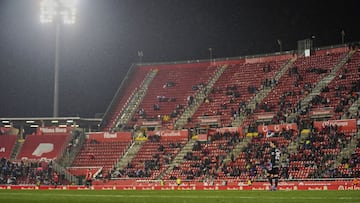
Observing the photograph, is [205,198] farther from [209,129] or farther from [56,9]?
[56,9]

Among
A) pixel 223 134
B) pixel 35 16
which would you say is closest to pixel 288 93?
pixel 223 134

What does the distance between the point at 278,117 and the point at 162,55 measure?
20880mm

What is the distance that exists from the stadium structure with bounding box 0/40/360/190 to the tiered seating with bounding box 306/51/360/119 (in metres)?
0.09

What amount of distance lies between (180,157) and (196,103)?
9.77 metres

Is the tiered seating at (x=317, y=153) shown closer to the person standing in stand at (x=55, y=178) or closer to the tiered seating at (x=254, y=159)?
the tiered seating at (x=254, y=159)

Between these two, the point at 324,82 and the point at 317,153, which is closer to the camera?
the point at 317,153

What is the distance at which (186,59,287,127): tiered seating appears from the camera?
185 feet

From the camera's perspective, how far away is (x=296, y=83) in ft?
181

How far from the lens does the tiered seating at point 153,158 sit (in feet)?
165

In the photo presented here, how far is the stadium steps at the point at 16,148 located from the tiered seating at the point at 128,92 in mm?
8073

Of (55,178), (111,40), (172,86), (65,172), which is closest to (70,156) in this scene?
(65,172)

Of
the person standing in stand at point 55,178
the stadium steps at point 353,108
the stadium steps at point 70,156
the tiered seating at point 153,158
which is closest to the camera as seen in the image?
the stadium steps at point 353,108

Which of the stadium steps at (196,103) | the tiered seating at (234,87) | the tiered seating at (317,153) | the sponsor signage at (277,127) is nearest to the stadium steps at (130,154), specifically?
the stadium steps at (196,103)

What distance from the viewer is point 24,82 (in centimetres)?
6488
